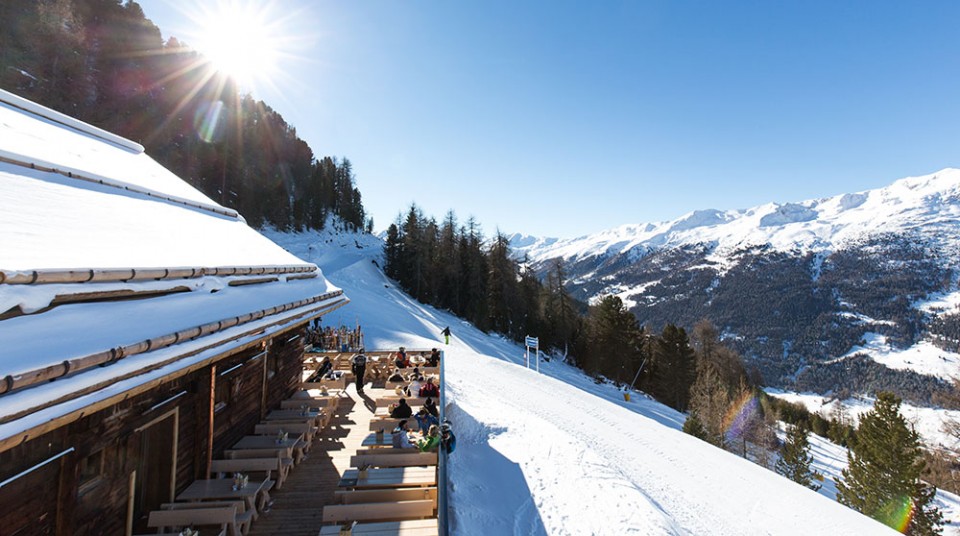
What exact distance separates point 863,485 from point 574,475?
30147 mm

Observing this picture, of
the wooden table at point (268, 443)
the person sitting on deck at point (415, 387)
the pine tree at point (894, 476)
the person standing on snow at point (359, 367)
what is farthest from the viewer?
the pine tree at point (894, 476)

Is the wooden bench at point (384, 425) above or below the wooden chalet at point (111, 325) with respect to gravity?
below

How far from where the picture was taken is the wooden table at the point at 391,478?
8016 mm

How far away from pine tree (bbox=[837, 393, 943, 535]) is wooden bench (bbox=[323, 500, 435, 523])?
34921mm

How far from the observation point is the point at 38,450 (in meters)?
4.52

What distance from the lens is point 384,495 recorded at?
25.1ft

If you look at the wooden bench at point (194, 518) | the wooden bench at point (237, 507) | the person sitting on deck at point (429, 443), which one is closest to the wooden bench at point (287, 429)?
the wooden bench at point (237, 507)

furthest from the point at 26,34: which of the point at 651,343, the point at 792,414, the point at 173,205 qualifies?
the point at 792,414

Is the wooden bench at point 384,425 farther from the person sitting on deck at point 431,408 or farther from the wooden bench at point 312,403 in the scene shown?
the wooden bench at point 312,403

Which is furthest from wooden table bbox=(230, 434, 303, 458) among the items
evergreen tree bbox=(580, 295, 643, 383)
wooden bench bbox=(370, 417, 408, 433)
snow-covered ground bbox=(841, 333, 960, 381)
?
snow-covered ground bbox=(841, 333, 960, 381)

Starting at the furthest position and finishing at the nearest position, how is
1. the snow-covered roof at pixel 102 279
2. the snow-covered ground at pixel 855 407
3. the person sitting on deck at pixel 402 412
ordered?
the snow-covered ground at pixel 855 407 < the person sitting on deck at pixel 402 412 < the snow-covered roof at pixel 102 279

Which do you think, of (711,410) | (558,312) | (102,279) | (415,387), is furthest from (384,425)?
(558,312)

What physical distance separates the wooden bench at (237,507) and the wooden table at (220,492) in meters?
0.15

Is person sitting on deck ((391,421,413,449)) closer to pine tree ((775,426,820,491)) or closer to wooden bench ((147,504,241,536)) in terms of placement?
wooden bench ((147,504,241,536))
